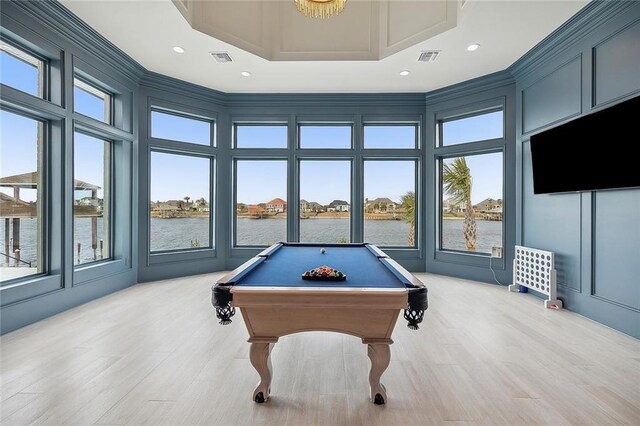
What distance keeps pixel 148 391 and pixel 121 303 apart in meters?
2.17

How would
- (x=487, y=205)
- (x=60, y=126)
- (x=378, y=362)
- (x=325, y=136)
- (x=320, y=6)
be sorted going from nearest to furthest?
(x=378, y=362) → (x=320, y=6) → (x=60, y=126) → (x=487, y=205) → (x=325, y=136)

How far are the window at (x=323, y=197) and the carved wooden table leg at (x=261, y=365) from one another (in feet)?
12.3

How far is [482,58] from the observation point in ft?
13.5

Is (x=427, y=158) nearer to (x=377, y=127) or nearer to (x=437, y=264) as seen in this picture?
(x=377, y=127)

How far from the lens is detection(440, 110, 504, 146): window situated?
481 centimetres

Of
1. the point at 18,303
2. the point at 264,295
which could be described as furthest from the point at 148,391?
the point at 18,303

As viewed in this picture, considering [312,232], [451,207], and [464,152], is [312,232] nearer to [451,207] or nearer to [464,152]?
[451,207]

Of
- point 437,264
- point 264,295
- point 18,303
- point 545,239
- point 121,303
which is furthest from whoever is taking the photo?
point 437,264

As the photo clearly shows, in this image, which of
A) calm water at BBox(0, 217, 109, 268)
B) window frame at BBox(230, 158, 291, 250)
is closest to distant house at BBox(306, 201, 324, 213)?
window frame at BBox(230, 158, 291, 250)

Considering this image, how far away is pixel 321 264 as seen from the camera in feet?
7.90

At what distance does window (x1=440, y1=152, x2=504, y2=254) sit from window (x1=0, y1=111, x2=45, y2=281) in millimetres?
5617

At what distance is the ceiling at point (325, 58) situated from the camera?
3.19 metres

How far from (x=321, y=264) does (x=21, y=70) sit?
357 cm

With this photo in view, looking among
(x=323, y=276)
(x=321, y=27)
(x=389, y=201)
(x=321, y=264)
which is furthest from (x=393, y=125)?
(x=323, y=276)
